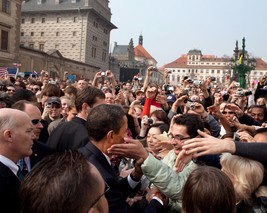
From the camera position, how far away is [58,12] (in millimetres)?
57875

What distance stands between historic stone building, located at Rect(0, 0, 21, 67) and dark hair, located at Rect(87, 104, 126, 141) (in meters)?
30.8

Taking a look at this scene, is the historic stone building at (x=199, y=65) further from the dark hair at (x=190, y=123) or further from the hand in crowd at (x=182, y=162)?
the hand in crowd at (x=182, y=162)

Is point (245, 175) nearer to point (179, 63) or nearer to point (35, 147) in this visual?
point (35, 147)

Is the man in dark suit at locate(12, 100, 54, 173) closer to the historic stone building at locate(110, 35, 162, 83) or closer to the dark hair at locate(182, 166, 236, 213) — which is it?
the dark hair at locate(182, 166, 236, 213)

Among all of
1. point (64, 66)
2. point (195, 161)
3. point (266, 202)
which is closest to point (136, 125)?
point (195, 161)

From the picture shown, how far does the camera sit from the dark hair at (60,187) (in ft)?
4.45

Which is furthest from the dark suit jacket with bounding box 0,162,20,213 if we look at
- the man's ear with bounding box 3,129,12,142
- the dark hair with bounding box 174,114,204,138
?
the dark hair with bounding box 174,114,204,138

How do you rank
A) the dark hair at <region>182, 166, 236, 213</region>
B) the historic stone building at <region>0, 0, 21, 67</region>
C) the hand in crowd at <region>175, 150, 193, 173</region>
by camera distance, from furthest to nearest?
the historic stone building at <region>0, 0, 21, 67</region> < the hand in crowd at <region>175, 150, 193, 173</region> < the dark hair at <region>182, 166, 236, 213</region>

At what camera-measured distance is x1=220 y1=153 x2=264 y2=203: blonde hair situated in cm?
229

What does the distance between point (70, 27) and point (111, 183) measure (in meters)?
57.2

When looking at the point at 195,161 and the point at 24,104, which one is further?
the point at 24,104

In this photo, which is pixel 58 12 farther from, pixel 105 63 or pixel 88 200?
pixel 88 200

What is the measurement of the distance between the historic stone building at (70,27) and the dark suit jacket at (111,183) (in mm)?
53968

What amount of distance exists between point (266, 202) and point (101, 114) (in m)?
1.45
